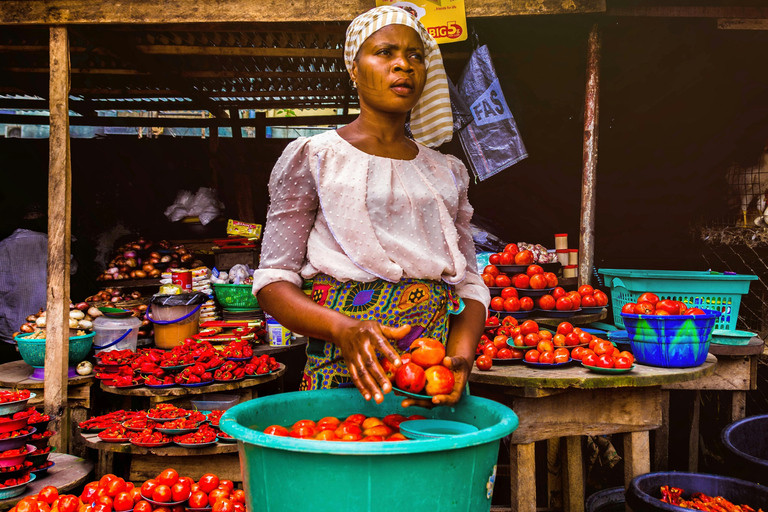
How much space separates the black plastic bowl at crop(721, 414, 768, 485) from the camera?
253cm

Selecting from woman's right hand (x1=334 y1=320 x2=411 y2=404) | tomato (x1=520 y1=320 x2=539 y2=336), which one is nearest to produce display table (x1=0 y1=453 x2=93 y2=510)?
tomato (x1=520 y1=320 x2=539 y2=336)

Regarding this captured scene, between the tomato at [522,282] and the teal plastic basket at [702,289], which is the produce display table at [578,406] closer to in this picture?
the teal plastic basket at [702,289]

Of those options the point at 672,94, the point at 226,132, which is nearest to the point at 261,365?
the point at 672,94

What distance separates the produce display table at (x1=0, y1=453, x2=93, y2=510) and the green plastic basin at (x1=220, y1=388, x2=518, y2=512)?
8.67 feet

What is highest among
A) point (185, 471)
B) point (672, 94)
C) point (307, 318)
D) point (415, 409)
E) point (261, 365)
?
point (672, 94)

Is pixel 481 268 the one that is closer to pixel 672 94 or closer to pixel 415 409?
pixel 672 94

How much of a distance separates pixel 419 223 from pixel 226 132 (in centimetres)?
897

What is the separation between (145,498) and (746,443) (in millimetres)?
3032

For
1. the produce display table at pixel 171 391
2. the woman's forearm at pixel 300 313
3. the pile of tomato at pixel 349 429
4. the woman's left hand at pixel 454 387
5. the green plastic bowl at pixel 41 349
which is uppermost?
the woman's forearm at pixel 300 313

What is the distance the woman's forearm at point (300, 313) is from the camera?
4.22 ft

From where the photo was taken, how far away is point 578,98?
5.35 meters

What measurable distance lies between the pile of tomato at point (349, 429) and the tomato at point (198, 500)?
1.62 meters

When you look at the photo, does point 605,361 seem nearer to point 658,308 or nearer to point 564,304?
point 658,308

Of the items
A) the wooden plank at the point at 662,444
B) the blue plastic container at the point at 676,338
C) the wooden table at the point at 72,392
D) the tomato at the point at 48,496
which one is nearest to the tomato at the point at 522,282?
the wooden plank at the point at 662,444
